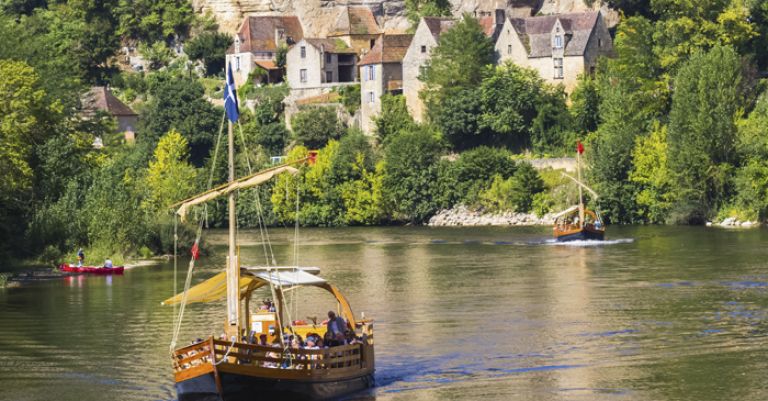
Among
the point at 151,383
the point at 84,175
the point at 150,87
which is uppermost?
the point at 150,87

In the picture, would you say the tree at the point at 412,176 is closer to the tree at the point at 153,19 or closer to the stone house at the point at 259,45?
the stone house at the point at 259,45

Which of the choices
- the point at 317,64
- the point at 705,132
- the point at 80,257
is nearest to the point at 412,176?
the point at 317,64

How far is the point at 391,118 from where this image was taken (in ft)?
454

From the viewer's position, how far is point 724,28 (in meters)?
119

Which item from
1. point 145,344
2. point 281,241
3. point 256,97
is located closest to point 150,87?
point 256,97

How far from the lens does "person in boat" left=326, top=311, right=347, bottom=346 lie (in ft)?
149

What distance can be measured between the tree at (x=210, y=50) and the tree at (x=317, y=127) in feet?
74.5

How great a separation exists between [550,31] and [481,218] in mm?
19164

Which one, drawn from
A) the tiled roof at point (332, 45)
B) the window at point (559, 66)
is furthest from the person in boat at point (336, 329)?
the tiled roof at point (332, 45)

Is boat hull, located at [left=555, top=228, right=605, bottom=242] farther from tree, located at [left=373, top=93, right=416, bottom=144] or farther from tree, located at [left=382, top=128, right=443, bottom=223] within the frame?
tree, located at [left=373, top=93, right=416, bottom=144]

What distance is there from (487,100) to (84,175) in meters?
46.2

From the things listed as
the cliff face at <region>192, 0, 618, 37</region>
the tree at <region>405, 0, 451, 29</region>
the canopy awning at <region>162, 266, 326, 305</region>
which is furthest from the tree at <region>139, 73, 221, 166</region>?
the canopy awning at <region>162, 266, 326, 305</region>

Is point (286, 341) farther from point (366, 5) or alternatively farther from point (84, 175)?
point (366, 5)

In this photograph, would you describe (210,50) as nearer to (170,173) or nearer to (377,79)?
(377,79)
